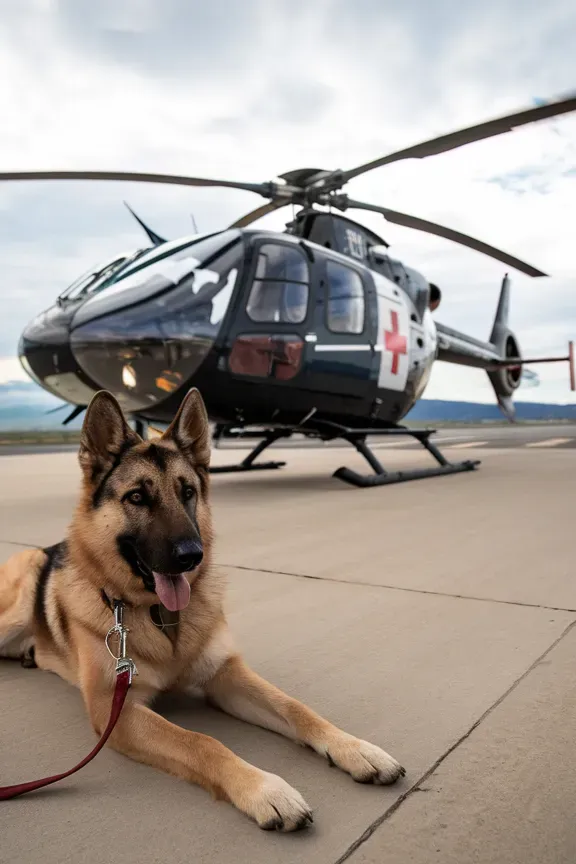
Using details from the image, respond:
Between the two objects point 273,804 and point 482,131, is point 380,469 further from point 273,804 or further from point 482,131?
point 273,804

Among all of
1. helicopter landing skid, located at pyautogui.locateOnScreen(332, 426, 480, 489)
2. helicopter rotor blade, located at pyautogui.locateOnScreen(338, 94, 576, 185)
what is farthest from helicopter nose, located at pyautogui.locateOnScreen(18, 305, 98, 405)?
helicopter rotor blade, located at pyautogui.locateOnScreen(338, 94, 576, 185)

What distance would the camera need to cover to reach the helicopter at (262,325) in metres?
7.20

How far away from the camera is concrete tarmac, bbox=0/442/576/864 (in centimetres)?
156

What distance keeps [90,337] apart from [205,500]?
5.17 metres

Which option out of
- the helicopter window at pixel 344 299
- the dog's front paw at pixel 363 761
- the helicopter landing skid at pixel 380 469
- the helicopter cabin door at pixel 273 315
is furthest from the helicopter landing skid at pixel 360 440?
the dog's front paw at pixel 363 761

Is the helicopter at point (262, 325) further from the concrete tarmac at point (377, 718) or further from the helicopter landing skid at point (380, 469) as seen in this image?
the concrete tarmac at point (377, 718)

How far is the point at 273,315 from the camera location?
25.6 feet

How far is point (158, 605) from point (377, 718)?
77 centimetres

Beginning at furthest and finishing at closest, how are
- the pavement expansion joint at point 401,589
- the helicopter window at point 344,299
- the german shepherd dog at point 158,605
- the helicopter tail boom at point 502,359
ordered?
the helicopter tail boom at point 502,359, the helicopter window at point 344,299, the pavement expansion joint at point 401,589, the german shepherd dog at point 158,605

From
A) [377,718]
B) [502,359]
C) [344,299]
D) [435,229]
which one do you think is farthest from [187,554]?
[502,359]

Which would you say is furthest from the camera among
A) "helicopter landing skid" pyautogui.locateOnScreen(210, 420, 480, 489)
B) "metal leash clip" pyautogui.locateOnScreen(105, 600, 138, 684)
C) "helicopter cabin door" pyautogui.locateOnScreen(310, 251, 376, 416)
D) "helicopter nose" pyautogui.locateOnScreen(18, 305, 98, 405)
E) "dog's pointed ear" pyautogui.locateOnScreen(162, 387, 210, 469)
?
"helicopter landing skid" pyautogui.locateOnScreen(210, 420, 480, 489)

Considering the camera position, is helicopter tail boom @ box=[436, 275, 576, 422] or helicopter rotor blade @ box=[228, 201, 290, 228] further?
helicopter tail boom @ box=[436, 275, 576, 422]

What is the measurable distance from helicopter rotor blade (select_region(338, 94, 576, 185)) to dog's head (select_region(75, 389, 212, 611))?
4835 millimetres

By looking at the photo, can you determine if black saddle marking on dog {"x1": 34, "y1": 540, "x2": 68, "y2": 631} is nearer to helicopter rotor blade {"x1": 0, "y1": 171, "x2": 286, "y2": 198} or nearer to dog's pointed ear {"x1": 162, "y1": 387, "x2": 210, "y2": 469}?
dog's pointed ear {"x1": 162, "y1": 387, "x2": 210, "y2": 469}
